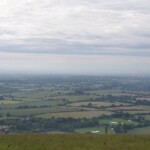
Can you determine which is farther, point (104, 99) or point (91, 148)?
point (104, 99)

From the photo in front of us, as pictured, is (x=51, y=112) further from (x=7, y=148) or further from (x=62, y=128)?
Result: (x=7, y=148)

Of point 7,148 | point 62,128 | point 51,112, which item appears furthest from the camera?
point 51,112

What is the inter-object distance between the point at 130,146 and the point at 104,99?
8033 centimetres

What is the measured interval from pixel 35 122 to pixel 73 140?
119 ft

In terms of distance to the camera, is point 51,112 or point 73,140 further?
point 51,112

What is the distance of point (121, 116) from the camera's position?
5831 centimetres

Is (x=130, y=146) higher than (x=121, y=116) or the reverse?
higher

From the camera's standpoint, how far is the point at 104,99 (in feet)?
306

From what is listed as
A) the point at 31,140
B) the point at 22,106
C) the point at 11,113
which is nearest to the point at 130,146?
the point at 31,140

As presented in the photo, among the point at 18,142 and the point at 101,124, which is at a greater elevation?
the point at 18,142

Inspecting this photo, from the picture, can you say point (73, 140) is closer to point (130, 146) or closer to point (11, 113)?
point (130, 146)

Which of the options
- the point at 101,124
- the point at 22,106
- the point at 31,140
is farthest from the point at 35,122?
the point at 31,140

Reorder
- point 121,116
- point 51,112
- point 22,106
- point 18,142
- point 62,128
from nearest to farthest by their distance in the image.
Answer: point 18,142
point 62,128
point 121,116
point 51,112
point 22,106

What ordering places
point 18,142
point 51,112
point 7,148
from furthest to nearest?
1. point 51,112
2. point 18,142
3. point 7,148
